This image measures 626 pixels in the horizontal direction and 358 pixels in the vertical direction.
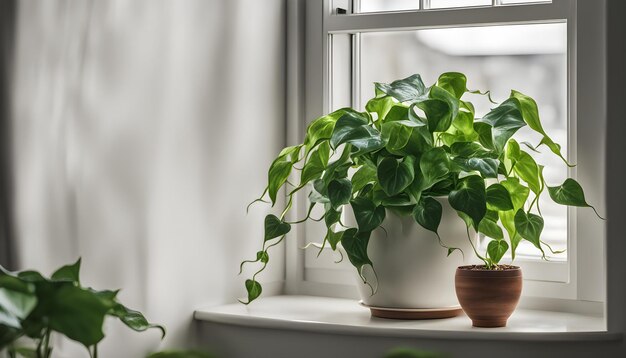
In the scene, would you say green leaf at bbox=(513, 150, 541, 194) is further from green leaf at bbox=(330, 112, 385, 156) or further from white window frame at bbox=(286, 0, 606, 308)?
green leaf at bbox=(330, 112, 385, 156)

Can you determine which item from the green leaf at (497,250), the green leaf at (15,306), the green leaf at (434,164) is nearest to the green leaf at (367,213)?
the green leaf at (434,164)

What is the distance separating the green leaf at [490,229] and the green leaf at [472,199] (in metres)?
0.09

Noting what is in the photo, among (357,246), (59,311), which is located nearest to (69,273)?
(59,311)

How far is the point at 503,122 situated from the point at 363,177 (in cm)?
30

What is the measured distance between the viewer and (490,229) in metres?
1.68

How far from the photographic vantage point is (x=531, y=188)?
1.70 meters

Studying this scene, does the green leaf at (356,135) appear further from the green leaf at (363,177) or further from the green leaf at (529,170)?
the green leaf at (529,170)

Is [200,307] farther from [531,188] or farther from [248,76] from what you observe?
[531,188]

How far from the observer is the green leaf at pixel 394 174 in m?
1.60

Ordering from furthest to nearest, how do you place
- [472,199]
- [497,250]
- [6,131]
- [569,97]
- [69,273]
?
[569,97] → [497,250] → [472,199] → [6,131] → [69,273]

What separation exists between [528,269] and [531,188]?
243 millimetres

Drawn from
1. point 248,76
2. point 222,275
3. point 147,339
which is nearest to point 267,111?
point 248,76

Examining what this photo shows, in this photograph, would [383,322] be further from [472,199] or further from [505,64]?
[505,64]

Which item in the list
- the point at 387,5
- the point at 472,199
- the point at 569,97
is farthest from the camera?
the point at 387,5
